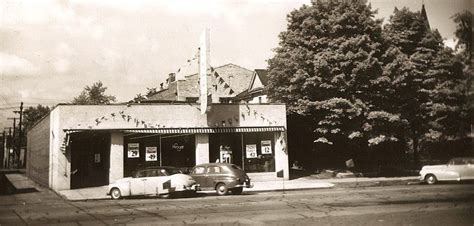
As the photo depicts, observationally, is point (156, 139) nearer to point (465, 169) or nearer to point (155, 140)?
point (155, 140)

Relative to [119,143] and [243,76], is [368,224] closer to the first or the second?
[119,143]

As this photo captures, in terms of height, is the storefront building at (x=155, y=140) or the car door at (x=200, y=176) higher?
the storefront building at (x=155, y=140)

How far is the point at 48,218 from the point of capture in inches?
495

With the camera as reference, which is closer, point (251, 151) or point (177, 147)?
point (177, 147)

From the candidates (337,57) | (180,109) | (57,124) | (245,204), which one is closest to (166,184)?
(245,204)

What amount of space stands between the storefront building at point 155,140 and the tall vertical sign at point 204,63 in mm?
655

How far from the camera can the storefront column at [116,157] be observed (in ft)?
77.0

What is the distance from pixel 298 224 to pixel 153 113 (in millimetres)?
15472

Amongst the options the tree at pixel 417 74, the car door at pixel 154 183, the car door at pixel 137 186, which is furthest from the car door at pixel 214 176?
the tree at pixel 417 74

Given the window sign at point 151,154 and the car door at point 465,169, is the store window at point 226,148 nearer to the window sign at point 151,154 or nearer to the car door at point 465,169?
the window sign at point 151,154

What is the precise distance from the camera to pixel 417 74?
85.9ft

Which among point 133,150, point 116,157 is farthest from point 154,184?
point 133,150

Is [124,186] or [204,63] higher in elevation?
[204,63]

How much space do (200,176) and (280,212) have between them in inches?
286
